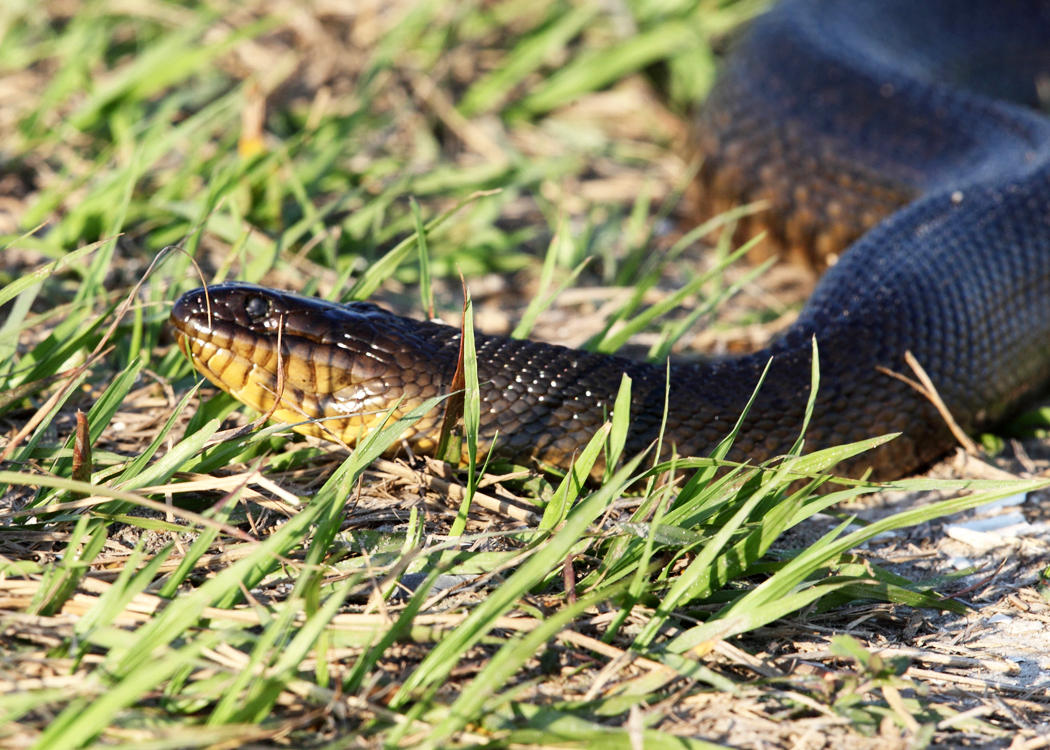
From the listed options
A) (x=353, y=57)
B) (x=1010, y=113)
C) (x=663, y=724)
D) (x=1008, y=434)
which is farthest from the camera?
(x=353, y=57)

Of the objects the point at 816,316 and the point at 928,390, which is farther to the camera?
the point at 816,316

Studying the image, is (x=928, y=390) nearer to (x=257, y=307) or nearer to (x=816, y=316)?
(x=816, y=316)

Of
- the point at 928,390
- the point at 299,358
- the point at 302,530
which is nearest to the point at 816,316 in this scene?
the point at 928,390

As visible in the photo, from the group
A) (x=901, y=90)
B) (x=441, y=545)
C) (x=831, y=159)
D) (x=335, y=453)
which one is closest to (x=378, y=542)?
(x=441, y=545)

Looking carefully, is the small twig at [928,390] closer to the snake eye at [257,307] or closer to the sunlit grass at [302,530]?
the sunlit grass at [302,530]

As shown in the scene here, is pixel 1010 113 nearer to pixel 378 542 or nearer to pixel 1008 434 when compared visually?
pixel 1008 434

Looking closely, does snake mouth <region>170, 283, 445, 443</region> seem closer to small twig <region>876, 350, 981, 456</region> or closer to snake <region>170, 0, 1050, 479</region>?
snake <region>170, 0, 1050, 479</region>

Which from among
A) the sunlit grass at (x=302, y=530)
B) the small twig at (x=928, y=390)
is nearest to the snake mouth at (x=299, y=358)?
the sunlit grass at (x=302, y=530)
